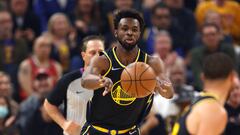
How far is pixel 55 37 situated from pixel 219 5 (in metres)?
3.02

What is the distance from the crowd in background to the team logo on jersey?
3.57 m

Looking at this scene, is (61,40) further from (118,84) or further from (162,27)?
(118,84)

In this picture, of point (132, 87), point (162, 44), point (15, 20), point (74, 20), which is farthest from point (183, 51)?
point (132, 87)

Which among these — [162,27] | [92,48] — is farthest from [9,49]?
[92,48]

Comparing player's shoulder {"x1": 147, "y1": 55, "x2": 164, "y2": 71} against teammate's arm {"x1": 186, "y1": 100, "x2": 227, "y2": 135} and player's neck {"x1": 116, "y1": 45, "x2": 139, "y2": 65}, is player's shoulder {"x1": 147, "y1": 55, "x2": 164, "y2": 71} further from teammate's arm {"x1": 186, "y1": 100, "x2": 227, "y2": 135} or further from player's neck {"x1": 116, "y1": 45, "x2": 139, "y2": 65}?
teammate's arm {"x1": 186, "y1": 100, "x2": 227, "y2": 135}

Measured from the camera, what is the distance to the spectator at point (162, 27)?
11914 mm

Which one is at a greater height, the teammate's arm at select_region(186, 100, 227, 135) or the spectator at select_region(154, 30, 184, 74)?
the teammate's arm at select_region(186, 100, 227, 135)

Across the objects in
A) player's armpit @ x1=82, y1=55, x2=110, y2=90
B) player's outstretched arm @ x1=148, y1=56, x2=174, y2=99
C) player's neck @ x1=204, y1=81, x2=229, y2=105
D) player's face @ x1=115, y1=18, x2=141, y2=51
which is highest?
player's face @ x1=115, y1=18, x2=141, y2=51

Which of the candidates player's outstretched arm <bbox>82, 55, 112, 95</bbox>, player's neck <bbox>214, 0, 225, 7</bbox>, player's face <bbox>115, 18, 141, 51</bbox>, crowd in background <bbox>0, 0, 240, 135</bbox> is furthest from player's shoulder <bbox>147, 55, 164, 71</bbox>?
player's neck <bbox>214, 0, 225, 7</bbox>

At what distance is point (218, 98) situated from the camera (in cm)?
658

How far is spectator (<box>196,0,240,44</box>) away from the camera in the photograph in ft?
40.5

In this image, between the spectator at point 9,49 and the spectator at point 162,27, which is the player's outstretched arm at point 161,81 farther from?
the spectator at point 162,27

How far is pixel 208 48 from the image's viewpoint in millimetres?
11508

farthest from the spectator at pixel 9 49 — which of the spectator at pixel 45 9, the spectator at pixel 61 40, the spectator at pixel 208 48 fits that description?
the spectator at pixel 208 48
